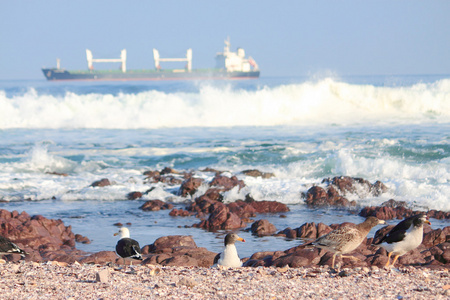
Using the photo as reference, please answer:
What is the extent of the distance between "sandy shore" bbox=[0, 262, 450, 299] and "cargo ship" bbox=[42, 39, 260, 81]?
99.5 meters

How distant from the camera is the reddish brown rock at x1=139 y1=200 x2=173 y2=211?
1156 cm

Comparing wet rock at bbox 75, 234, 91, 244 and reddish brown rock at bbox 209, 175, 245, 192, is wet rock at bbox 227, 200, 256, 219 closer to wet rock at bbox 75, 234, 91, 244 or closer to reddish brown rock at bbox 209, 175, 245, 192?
reddish brown rock at bbox 209, 175, 245, 192

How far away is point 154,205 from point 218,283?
648 centimetres

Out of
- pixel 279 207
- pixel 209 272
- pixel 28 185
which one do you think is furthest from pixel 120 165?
pixel 209 272

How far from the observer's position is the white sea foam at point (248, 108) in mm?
30875

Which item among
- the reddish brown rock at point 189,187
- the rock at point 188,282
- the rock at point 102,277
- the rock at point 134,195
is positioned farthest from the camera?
the reddish brown rock at point 189,187

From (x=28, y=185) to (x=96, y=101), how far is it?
75.5 feet

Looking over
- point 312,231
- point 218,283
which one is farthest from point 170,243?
point 218,283

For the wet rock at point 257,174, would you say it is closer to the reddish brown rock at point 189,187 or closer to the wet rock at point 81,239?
the reddish brown rock at point 189,187

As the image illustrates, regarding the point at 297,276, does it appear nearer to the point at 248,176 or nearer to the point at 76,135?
the point at 248,176

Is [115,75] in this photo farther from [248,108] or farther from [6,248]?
[6,248]

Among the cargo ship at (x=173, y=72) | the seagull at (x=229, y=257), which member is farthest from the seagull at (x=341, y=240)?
the cargo ship at (x=173, y=72)

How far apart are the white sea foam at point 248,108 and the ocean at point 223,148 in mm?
86

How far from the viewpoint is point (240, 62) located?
123 m
